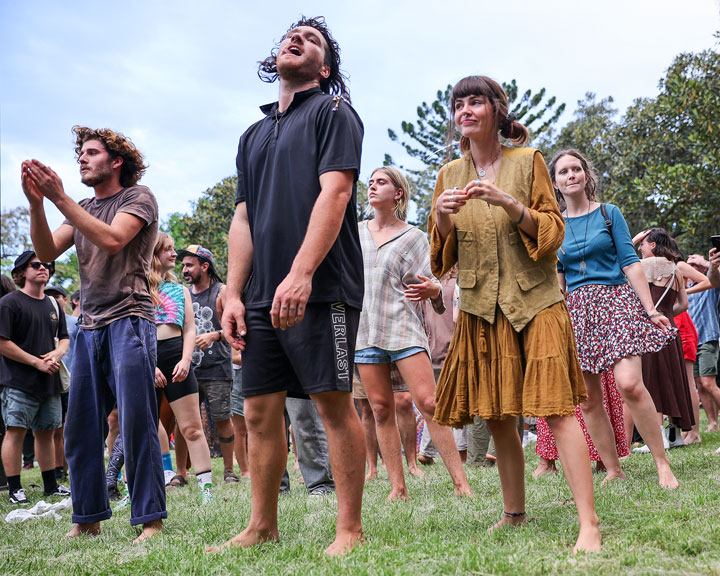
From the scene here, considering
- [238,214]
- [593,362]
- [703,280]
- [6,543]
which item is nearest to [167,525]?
[6,543]

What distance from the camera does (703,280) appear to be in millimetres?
8422

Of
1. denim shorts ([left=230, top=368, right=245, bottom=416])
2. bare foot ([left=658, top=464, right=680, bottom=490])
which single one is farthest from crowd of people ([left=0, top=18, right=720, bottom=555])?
denim shorts ([left=230, top=368, right=245, bottom=416])

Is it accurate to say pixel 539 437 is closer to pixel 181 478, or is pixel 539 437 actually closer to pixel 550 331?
pixel 550 331

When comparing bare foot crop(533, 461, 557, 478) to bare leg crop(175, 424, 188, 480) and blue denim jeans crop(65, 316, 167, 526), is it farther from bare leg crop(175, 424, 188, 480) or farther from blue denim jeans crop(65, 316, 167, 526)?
bare leg crop(175, 424, 188, 480)

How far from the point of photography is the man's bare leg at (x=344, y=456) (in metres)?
3.08

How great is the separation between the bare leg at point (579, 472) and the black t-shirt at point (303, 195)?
1061 mm

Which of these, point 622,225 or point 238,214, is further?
point 622,225

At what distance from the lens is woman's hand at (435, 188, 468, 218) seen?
311cm

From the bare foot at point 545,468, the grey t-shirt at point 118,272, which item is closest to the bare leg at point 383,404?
the bare foot at point 545,468

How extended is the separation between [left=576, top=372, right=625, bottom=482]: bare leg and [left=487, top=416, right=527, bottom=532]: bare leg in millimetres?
1760

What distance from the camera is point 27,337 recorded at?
7.46m

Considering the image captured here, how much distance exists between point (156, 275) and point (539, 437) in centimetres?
372

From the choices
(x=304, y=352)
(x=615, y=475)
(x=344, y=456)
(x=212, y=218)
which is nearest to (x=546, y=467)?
(x=615, y=475)

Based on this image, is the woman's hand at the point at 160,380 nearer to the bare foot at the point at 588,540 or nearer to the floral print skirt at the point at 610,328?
the floral print skirt at the point at 610,328
